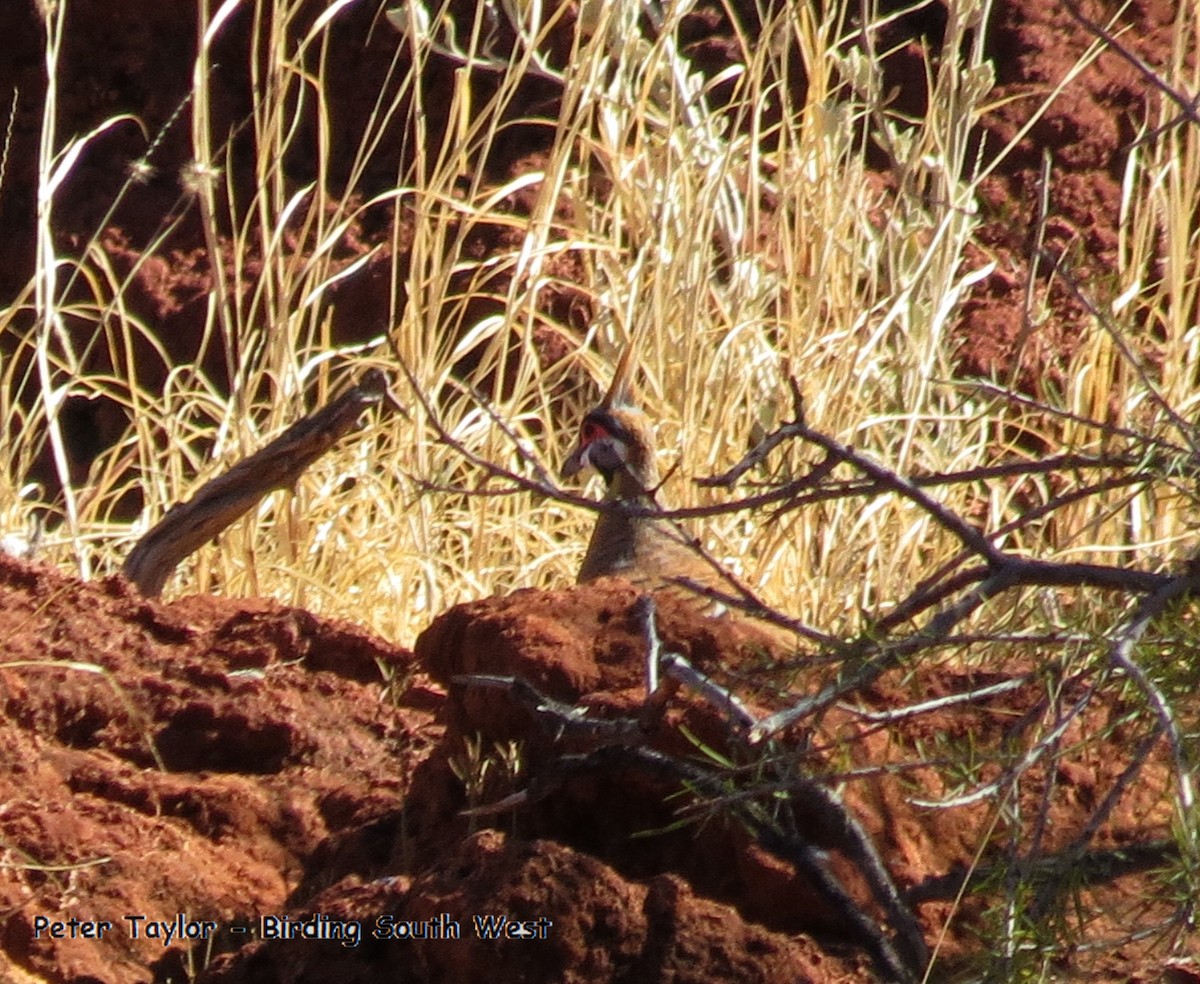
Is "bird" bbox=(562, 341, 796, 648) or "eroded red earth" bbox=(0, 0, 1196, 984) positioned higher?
"eroded red earth" bbox=(0, 0, 1196, 984)

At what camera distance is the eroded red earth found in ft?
7.93

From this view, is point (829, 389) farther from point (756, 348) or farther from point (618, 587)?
point (618, 587)

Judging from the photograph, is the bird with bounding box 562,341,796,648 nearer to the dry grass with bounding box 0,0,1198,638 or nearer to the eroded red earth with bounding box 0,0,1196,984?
the dry grass with bounding box 0,0,1198,638

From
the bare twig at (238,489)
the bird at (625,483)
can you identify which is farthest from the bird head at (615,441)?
the bare twig at (238,489)

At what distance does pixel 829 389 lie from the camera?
440cm

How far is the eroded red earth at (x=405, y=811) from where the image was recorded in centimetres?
242

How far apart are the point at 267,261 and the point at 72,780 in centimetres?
172

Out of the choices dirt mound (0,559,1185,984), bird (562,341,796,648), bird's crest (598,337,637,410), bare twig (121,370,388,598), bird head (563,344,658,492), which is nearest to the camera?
dirt mound (0,559,1185,984)

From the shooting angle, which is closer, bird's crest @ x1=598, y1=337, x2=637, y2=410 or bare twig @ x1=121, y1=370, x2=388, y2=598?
bare twig @ x1=121, y1=370, x2=388, y2=598

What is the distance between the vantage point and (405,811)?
273 centimetres

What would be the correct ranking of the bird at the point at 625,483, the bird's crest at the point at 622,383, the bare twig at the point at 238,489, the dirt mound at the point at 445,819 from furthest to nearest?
the bird's crest at the point at 622,383 → the bird at the point at 625,483 → the bare twig at the point at 238,489 → the dirt mound at the point at 445,819

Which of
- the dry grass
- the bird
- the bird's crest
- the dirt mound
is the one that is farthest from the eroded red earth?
the bird's crest

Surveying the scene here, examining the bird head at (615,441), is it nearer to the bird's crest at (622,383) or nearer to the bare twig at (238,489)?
the bird's crest at (622,383)

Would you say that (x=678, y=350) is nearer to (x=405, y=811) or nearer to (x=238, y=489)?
(x=238, y=489)
